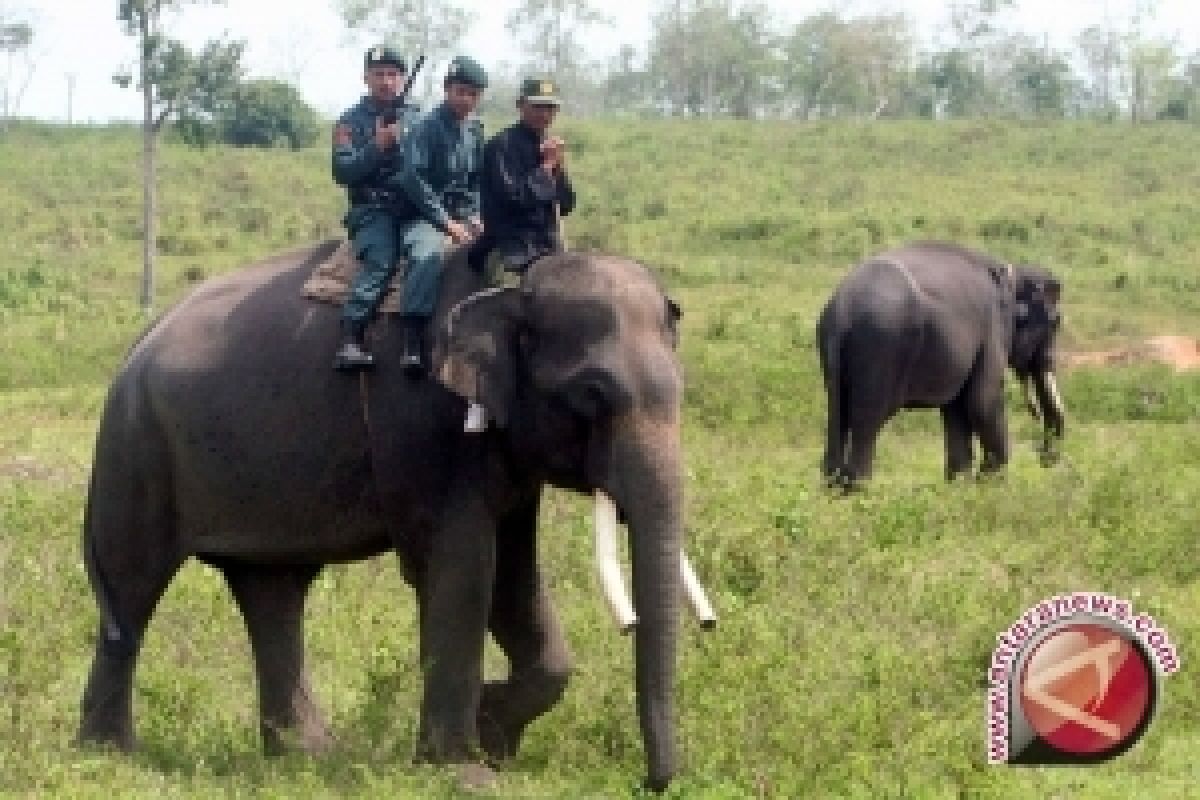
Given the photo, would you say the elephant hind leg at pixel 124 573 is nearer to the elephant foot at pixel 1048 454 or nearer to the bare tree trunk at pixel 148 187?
the elephant foot at pixel 1048 454

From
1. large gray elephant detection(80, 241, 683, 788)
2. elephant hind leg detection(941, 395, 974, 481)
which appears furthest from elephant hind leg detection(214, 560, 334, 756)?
elephant hind leg detection(941, 395, 974, 481)

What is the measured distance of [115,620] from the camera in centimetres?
595

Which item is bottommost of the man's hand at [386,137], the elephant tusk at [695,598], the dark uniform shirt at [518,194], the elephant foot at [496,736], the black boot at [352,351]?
the elephant foot at [496,736]

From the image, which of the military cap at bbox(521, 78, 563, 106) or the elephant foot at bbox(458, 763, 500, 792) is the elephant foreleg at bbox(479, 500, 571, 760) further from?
the military cap at bbox(521, 78, 563, 106)

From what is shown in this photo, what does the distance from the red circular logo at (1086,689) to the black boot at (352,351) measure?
189 cm

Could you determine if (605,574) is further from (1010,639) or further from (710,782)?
(1010,639)

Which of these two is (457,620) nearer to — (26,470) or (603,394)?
(603,394)

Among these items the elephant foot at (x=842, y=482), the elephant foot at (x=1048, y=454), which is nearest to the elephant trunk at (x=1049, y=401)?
the elephant foot at (x=1048, y=454)

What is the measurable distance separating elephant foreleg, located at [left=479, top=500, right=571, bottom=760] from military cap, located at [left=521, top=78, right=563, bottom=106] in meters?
1.11

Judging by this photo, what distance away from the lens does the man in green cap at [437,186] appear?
5.48 m

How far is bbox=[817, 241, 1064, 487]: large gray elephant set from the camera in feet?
37.2

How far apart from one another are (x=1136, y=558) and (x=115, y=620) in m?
4.19

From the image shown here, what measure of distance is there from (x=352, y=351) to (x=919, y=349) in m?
6.53

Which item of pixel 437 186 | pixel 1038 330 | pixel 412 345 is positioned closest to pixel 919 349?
pixel 1038 330
